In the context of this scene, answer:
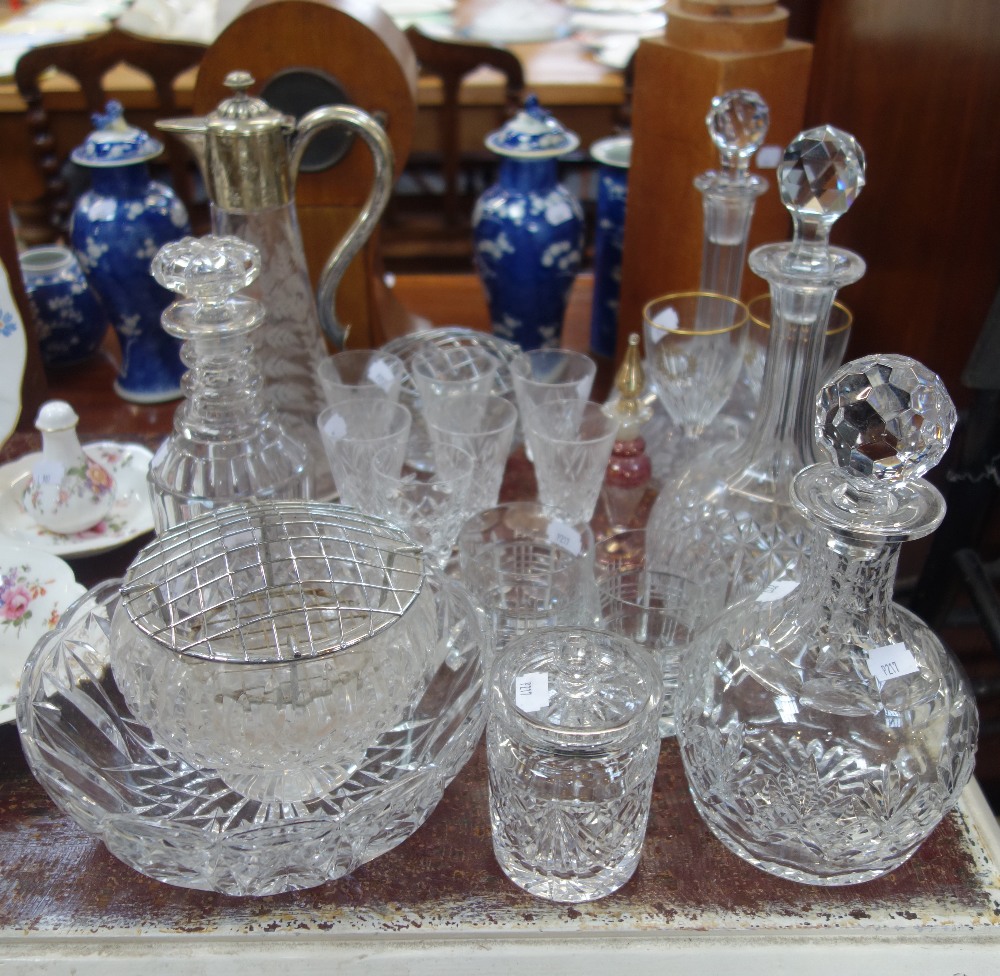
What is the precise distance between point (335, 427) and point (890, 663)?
411 mm

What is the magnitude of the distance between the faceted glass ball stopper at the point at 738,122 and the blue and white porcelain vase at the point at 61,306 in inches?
23.2

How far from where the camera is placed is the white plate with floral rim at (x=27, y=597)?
63 centimetres

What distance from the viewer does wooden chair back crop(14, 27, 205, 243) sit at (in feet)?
5.86

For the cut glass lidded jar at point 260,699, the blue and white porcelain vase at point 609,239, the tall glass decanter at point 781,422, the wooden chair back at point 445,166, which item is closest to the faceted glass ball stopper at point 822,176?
the tall glass decanter at point 781,422

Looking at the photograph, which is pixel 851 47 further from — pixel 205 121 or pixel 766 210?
pixel 205 121

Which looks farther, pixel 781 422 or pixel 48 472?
pixel 48 472

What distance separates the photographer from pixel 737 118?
761mm

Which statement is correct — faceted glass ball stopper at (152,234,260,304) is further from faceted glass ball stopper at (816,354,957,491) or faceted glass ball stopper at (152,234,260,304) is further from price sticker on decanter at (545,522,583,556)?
faceted glass ball stopper at (816,354,957,491)

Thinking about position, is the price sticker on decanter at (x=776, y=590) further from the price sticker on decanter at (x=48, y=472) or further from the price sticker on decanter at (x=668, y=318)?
the price sticker on decanter at (x=48, y=472)

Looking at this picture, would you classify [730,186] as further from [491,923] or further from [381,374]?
[491,923]

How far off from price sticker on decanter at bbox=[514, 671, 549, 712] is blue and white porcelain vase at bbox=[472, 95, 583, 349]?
1.70ft

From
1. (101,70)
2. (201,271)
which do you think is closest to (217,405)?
(201,271)

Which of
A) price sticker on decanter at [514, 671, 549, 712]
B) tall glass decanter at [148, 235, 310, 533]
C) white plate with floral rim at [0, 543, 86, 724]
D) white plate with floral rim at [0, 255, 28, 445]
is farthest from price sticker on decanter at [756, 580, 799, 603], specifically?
white plate with floral rim at [0, 255, 28, 445]

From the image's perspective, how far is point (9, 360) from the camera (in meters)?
0.83
